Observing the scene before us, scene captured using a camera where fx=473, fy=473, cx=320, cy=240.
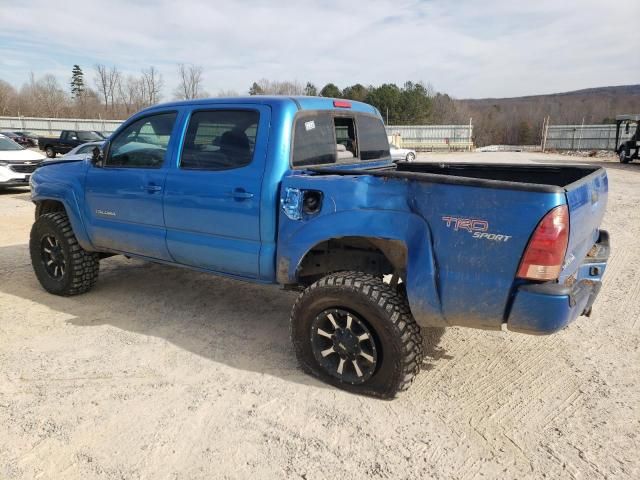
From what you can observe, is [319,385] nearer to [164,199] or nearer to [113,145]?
[164,199]

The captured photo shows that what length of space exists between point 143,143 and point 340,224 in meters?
2.25

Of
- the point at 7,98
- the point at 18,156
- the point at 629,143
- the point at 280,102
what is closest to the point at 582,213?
the point at 280,102

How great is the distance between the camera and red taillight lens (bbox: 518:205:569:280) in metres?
2.44

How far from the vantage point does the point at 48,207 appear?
5332mm

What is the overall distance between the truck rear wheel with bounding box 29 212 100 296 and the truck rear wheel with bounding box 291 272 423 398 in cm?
275

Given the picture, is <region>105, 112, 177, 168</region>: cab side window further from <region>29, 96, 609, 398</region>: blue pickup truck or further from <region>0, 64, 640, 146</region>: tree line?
<region>0, 64, 640, 146</region>: tree line

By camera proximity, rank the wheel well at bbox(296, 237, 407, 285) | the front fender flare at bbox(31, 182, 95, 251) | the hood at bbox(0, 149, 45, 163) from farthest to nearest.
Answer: the hood at bbox(0, 149, 45, 163) → the front fender flare at bbox(31, 182, 95, 251) → the wheel well at bbox(296, 237, 407, 285)

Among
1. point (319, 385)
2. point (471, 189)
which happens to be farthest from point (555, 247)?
point (319, 385)

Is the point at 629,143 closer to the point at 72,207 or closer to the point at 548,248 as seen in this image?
the point at 548,248

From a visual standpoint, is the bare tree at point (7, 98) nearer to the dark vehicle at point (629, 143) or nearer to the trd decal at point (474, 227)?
the dark vehicle at point (629, 143)

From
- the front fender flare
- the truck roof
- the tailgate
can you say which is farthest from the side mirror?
the tailgate

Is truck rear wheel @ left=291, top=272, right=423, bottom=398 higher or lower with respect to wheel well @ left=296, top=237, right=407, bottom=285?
lower

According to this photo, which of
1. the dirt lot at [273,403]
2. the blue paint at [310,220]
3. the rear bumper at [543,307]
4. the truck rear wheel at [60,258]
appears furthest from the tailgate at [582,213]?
the truck rear wheel at [60,258]

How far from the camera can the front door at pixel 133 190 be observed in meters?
4.10
